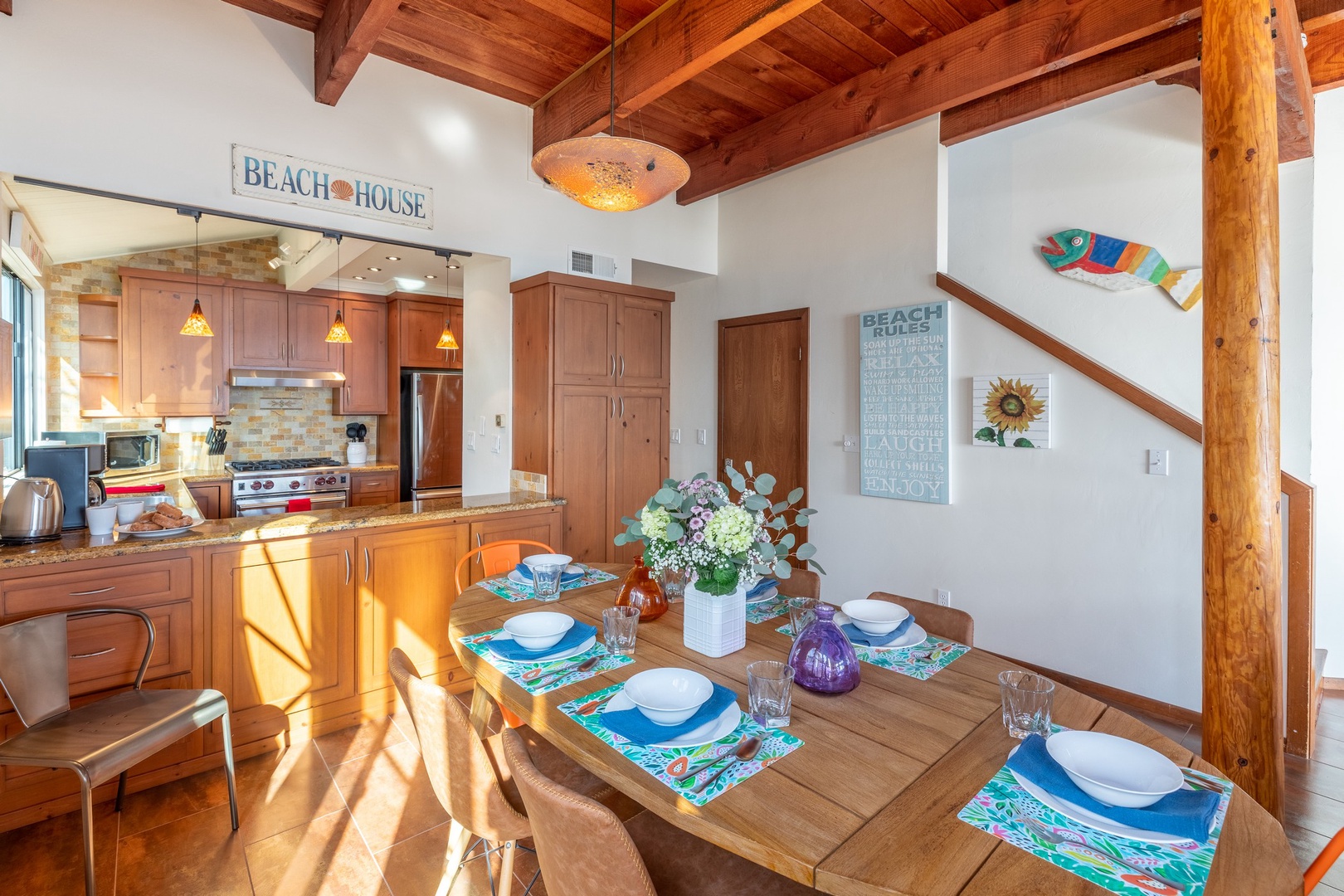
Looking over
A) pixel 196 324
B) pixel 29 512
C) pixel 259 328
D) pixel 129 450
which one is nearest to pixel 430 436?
pixel 259 328

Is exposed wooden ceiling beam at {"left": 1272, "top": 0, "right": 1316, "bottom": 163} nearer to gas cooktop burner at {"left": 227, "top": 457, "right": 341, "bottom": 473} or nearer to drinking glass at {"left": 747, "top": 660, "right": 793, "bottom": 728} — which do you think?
drinking glass at {"left": 747, "top": 660, "right": 793, "bottom": 728}

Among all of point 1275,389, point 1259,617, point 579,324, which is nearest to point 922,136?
point 579,324

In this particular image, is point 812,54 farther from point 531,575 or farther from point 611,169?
point 531,575

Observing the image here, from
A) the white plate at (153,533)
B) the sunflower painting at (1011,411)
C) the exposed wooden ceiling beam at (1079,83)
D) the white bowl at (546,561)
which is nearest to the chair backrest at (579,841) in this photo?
the white bowl at (546,561)

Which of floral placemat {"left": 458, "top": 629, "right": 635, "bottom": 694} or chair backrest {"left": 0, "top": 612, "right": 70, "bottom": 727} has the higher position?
floral placemat {"left": 458, "top": 629, "right": 635, "bottom": 694}

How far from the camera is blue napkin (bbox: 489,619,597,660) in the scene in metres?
1.64

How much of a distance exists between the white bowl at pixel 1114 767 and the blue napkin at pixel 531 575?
159 centimetres

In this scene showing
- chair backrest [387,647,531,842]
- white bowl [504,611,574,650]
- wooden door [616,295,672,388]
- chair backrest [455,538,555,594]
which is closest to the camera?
chair backrest [387,647,531,842]

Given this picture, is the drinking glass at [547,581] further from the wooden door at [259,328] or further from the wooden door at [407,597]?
the wooden door at [259,328]

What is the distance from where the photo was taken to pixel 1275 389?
1.64 metres

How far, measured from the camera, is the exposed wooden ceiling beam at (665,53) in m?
2.31

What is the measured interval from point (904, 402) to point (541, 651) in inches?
106

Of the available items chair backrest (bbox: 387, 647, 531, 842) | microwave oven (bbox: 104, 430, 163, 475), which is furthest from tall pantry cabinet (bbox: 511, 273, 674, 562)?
microwave oven (bbox: 104, 430, 163, 475)

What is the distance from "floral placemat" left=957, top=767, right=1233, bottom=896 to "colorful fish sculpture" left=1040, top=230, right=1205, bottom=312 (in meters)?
2.92
